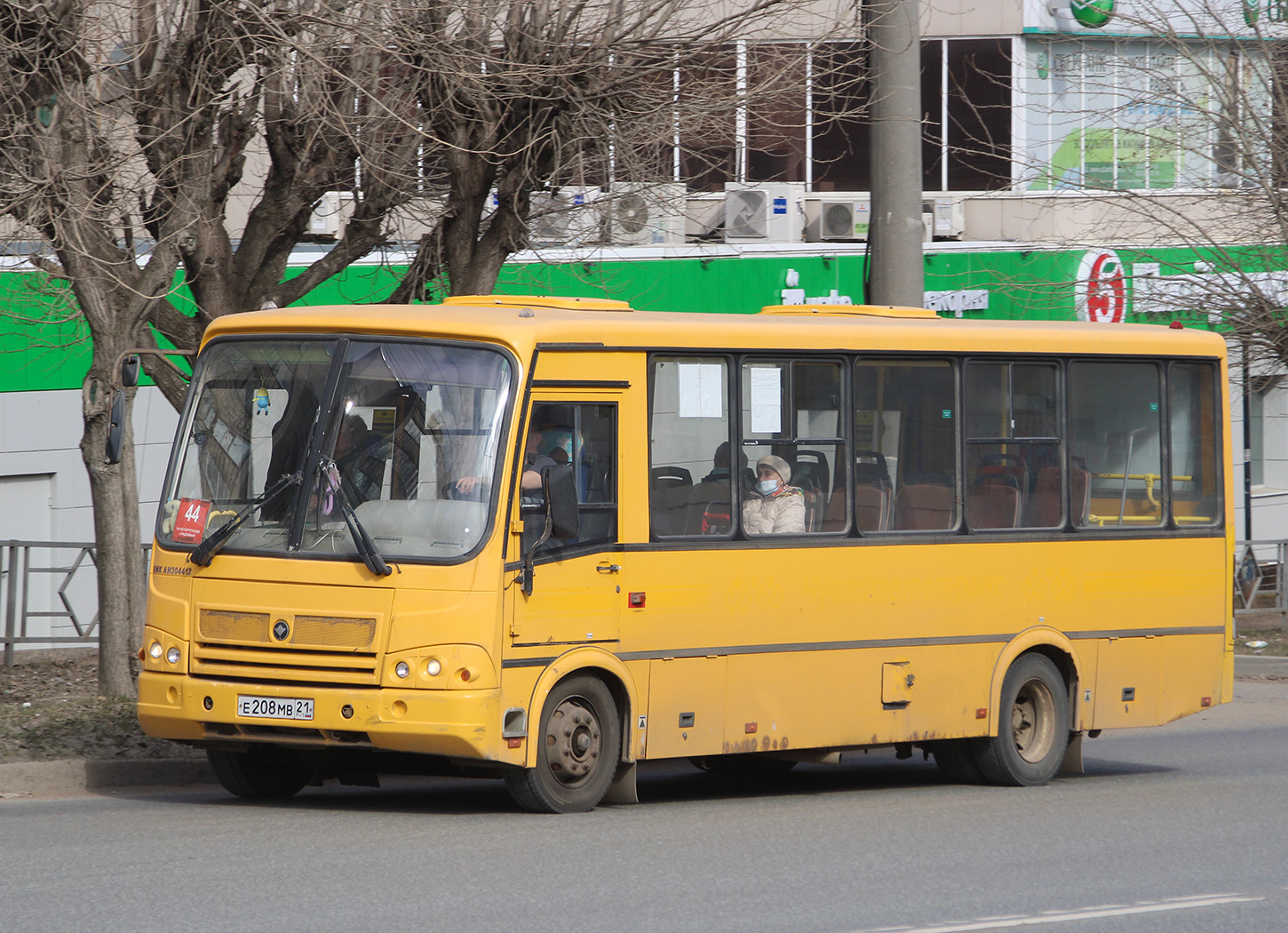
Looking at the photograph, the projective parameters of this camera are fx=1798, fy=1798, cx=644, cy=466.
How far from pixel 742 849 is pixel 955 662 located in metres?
3.18

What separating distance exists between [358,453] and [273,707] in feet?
4.39

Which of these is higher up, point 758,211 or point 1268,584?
point 758,211

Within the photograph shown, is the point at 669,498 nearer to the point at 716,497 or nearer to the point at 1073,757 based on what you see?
the point at 716,497

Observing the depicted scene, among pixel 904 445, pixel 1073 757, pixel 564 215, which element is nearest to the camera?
pixel 904 445

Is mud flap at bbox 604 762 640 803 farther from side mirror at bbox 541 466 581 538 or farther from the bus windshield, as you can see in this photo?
the bus windshield

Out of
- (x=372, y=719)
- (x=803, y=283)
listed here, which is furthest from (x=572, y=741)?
(x=803, y=283)

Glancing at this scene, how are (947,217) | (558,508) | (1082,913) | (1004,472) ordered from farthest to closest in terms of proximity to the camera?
(947,217), (1004,472), (558,508), (1082,913)

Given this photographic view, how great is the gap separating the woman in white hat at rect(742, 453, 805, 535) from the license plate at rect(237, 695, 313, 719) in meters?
2.74

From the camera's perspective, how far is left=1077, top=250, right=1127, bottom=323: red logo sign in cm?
2014

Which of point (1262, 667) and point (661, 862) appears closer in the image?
point (661, 862)

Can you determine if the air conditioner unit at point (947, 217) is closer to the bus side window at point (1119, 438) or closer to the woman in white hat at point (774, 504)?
the bus side window at point (1119, 438)

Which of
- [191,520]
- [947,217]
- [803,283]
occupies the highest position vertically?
[947,217]

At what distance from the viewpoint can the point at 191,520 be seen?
941cm

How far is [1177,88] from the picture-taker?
22172 mm
